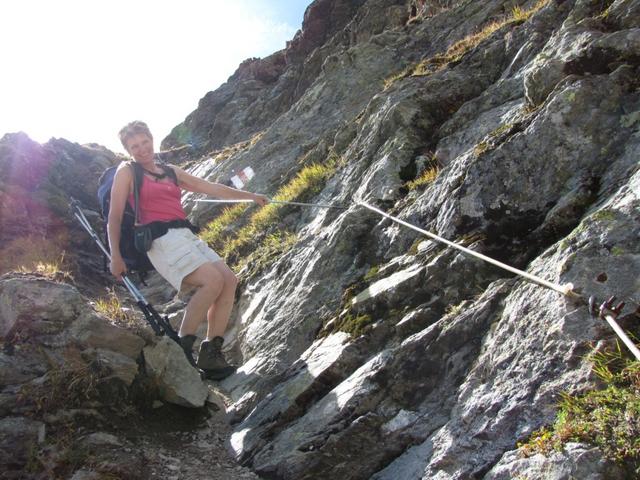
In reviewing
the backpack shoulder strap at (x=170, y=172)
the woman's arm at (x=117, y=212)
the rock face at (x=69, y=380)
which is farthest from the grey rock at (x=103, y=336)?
the backpack shoulder strap at (x=170, y=172)

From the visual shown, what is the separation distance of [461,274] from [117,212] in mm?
3719

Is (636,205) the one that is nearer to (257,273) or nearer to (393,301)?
(393,301)

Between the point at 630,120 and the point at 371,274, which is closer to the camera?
the point at 630,120

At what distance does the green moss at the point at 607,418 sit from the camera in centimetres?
248

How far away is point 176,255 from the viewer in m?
5.88

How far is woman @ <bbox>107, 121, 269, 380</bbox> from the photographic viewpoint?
5.88 meters

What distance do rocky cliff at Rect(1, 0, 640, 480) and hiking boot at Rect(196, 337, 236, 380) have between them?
6.3 inches

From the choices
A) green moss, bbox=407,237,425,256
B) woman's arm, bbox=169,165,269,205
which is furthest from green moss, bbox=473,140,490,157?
woman's arm, bbox=169,165,269,205

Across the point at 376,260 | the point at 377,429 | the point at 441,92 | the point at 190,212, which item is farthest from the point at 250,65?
the point at 377,429

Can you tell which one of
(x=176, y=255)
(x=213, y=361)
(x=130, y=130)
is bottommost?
(x=213, y=361)

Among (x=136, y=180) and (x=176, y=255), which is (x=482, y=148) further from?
(x=136, y=180)

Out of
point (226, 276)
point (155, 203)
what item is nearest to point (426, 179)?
point (226, 276)

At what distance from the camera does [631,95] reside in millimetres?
4703

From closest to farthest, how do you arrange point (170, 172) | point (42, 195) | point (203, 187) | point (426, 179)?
point (170, 172) → point (426, 179) → point (203, 187) → point (42, 195)
